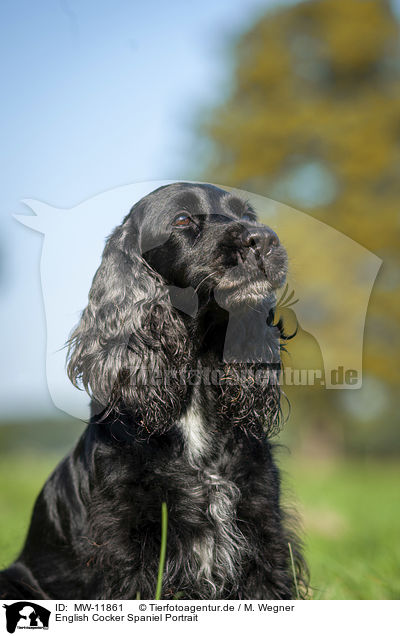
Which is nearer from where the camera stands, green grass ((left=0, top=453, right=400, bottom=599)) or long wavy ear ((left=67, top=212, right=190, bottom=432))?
long wavy ear ((left=67, top=212, right=190, bottom=432))

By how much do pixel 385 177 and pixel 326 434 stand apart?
18.4 feet

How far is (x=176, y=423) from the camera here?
7.92ft

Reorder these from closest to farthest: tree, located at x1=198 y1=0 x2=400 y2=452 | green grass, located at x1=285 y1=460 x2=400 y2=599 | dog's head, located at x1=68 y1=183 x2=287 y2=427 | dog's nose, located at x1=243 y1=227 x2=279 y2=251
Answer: dog's nose, located at x1=243 y1=227 x2=279 y2=251 < dog's head, located at x1=68 y1=183 x2=287 y2=427 < green grass, located at x1=285 y1=460 x2=400 y2=599 < tree, located at x1=198 y1=0 x2=400 y2=452

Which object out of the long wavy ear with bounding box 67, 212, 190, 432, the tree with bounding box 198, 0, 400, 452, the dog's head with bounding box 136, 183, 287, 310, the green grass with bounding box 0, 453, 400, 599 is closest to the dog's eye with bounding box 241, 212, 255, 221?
the dog's head with bounding box 136, 183, 287, 310

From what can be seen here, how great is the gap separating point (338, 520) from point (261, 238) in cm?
394

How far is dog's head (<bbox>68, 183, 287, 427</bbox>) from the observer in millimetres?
2381

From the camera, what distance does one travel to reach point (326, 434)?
13.1 m

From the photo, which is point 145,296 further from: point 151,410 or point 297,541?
point 297,541

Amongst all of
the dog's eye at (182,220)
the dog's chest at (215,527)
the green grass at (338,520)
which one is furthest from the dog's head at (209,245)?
the green grass at (338,520)

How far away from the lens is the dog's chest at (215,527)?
2260 mm

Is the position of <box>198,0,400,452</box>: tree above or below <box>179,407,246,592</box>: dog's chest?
above
